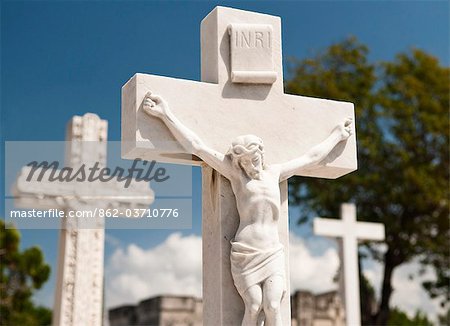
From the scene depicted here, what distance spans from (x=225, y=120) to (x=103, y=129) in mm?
4308

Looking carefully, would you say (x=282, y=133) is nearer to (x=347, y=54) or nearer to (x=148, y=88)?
(x=148, y=88)

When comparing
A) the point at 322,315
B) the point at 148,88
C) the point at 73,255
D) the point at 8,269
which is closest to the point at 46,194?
the point at 73,255

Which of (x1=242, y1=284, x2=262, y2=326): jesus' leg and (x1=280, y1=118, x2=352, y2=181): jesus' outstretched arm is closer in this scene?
(x1=242, y1=284, x2=262, y2=326): jesus' leg

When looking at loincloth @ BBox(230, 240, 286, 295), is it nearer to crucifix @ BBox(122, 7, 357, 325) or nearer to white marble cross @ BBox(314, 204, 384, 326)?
crucifix @ BBox(122, 7, 357, 325)

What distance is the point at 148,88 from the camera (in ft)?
15.0

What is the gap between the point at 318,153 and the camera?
16.5ft

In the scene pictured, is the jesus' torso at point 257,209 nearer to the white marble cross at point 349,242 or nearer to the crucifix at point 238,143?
the crucifix at point 238,143

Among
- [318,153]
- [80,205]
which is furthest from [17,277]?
[318,153]

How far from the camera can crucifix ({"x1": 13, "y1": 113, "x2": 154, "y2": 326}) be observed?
809 centimetres

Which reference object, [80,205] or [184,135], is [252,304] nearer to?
[184,135]

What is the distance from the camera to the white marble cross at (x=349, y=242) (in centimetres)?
1009

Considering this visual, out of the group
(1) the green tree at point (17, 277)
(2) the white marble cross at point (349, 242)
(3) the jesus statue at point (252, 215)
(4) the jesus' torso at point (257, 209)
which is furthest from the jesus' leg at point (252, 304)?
(1) the green tree at point (17, 277)

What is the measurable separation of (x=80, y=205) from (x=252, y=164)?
4.42 metres

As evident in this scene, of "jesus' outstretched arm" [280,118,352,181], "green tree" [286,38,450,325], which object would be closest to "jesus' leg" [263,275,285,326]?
"jesus' outstretched arm" [280,118,352,181]
